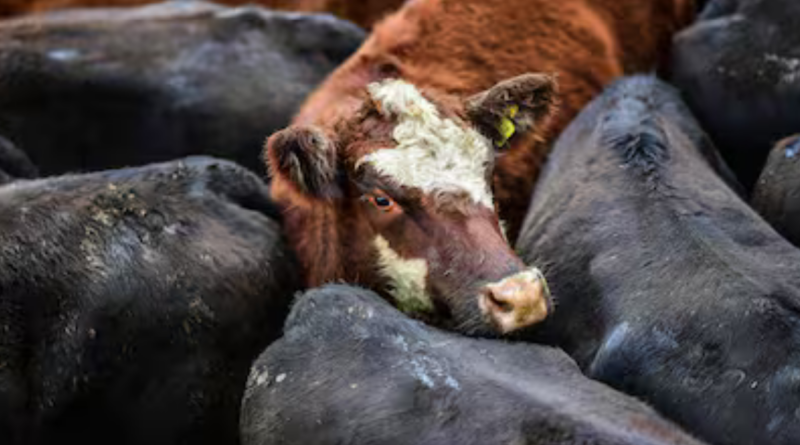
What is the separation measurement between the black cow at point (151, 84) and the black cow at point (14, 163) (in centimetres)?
12

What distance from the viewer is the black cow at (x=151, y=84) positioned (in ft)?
15.1

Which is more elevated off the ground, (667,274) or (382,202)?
(667,274)

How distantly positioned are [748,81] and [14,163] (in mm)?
3104

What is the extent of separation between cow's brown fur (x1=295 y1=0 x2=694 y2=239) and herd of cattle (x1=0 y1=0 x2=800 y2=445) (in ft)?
0.05

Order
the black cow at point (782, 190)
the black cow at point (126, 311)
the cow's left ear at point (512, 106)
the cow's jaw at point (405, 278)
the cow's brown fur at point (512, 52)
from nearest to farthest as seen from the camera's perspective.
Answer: the black cow at point (126, 311) → the cow's jaw at point (405, 278) → the black cow at point (782, 190) → the cow's left ear at point (512, 106) → the cow's brown fur at point (512, 52)

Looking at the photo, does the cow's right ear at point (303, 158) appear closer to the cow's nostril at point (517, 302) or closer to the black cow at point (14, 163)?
the cow's nostril at point (517, 302)

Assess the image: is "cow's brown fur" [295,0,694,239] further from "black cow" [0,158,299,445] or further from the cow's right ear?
"black cow" [0,158,299,445]

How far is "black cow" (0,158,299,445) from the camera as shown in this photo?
3.08m

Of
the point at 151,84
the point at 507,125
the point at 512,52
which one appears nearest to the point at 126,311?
the point at 507,125

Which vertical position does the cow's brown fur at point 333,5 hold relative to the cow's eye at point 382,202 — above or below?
below

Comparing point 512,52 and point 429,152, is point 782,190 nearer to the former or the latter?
point 429,152

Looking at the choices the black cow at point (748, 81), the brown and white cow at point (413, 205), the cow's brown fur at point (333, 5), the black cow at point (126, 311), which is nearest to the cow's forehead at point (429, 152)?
the brown and white cow at point (413, 205)

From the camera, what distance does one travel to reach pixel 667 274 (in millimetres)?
3096

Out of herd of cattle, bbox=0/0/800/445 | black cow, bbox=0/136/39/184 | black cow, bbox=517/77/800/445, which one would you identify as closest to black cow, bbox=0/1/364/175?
herd of cattle, bbox=0/0/800/445
